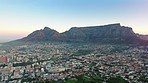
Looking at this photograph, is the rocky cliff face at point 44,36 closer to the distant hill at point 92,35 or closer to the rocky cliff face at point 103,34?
the distant hill at point 92,35

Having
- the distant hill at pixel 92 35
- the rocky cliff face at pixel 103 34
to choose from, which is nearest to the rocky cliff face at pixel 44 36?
the distant hill at pixel 92 35

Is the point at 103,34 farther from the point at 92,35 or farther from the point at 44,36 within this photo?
the point at 44,36

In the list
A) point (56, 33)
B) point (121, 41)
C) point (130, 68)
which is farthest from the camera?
point (56, 33)

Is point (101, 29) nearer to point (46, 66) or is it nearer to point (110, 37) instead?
point (110, 37)

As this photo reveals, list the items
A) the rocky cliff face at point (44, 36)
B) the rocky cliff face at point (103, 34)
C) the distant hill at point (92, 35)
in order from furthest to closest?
the rocky cliff face at point (44, 36)
the rocky cliff face at point (103, 34)
the distant hill at point (92, 35)

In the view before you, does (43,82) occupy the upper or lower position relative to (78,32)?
lower

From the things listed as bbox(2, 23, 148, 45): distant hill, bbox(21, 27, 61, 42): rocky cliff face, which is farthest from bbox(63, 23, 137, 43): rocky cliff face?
bbox(21, 27, 61, 42): rocky cliff face

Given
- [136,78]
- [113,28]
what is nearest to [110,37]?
[113,28]

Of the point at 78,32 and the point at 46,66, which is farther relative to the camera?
the point at 78,32

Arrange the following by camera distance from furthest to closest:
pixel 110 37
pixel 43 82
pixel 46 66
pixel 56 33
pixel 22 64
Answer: pixel 56 33 < pixel 110 37 < pixel 22 64 < pixel 46 66 < pixel 43 82
